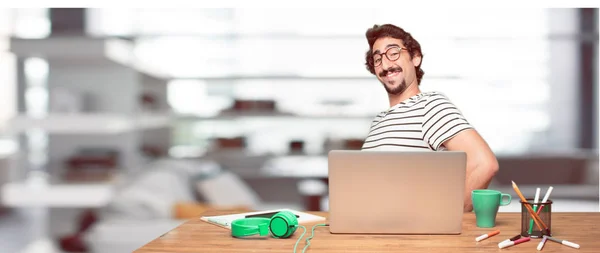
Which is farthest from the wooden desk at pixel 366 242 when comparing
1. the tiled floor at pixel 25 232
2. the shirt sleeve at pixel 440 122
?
the tiled floor at pixel 25 232

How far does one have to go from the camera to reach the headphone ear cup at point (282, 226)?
1.39m

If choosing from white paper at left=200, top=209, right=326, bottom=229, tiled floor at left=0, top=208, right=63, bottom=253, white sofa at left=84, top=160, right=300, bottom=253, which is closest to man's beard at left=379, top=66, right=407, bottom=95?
white paper at left=200, top=209, right=326, bottom=229

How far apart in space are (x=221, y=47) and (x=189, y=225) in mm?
4159

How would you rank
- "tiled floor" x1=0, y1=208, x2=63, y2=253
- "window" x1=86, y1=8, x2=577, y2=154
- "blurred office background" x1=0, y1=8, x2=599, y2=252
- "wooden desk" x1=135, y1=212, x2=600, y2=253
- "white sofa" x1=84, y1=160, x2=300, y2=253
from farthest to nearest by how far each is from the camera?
"window" x1=86, y1=8, x2=577, y2=154 < "tiled floor" x1=0, y1=208, x2=63, y2=253 < "blurred office background" x1=0, y1=8, x2=599, y2=252 < "white sofa" x1=84, y1=160, x2=300, y2=253 < "wooden desk" x1=135, y1=212, x2=600, y2=253

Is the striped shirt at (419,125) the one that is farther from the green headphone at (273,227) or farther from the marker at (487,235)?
the green headphone at (273,227)

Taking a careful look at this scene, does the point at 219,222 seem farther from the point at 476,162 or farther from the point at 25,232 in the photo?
the point at 25,232

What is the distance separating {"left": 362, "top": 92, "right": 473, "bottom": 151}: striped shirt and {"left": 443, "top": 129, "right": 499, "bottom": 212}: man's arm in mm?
43

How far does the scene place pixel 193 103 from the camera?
5.40 meters

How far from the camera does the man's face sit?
1.93 metres

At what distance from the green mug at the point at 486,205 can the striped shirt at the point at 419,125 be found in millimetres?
375

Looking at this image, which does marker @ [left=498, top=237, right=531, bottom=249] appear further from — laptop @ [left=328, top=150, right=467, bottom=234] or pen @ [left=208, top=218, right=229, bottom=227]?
pen @ [left=208, top=218, right=229, bottom=227]

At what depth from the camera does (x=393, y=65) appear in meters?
1.95

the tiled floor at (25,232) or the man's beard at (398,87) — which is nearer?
the man's beard at (398,87)

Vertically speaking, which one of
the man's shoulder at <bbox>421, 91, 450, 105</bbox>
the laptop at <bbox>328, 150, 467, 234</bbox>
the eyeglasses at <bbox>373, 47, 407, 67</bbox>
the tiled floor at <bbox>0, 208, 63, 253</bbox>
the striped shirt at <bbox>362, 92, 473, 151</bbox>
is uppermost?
the eyeglasses at <bbox>373, 47, 407, 67</bbox>
